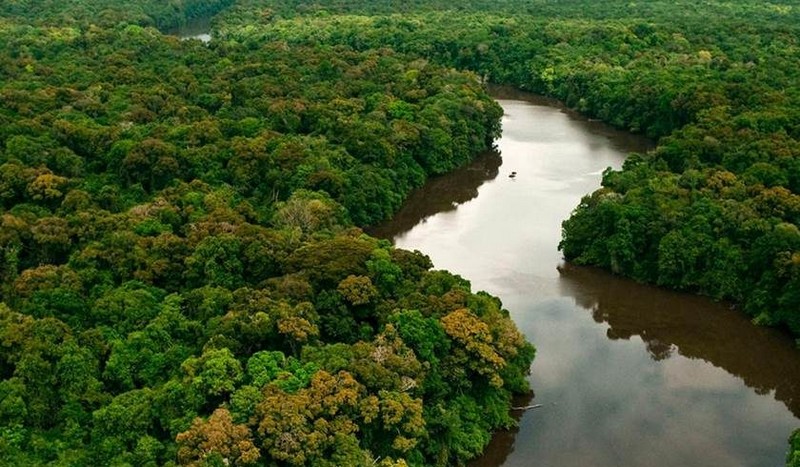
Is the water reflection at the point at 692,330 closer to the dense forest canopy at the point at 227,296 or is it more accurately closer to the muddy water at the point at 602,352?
the muddy water at the point at 602,352

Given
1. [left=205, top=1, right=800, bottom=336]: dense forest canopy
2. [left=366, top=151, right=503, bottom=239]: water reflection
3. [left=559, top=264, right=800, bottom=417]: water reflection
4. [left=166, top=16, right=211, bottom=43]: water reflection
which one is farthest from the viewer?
[left=166, top=16, right=211, bottom=43]: water reflection

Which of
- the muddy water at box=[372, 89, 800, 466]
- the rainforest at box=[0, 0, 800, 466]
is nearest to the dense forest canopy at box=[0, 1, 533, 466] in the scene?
the rainforest at box=[0, 0, 800, 466]

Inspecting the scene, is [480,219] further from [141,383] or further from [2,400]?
→ [2,400]

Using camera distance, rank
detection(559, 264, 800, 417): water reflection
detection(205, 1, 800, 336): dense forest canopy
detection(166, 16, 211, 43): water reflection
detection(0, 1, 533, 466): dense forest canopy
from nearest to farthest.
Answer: detection(0, 1, 533, 466): dense forest canopy
detection(559, 264, 800, 417): water reflection
detection(205, 1, 800, 336): dense forest canopy
detection(166, 16, 211, 43): water reflection

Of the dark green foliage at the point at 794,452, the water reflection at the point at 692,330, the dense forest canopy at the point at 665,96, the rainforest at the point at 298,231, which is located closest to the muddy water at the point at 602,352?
the water reflection at the point at 692,330

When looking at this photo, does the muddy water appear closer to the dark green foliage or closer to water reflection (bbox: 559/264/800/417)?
water reflection (bbox: 559/264/800/417)

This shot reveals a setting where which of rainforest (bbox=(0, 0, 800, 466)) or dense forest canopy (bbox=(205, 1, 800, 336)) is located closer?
rainforest (bbox=(0, 0, 800, 466))
